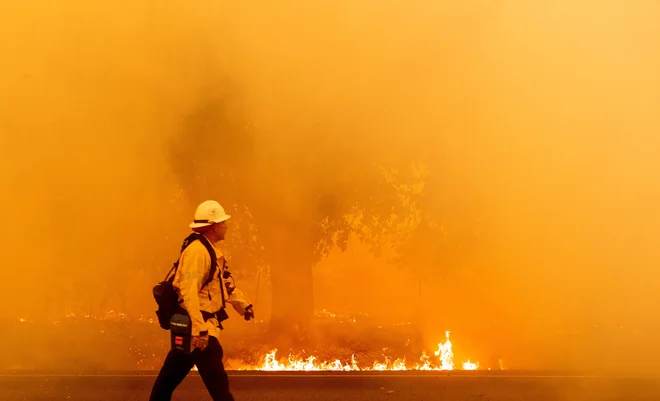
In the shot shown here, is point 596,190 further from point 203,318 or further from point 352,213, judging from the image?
point 203,318

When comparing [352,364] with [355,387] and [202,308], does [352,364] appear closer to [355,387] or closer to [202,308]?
[355,387]

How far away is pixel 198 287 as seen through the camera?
2814 millimetres

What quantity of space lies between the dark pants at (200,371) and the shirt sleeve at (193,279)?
0.16 m

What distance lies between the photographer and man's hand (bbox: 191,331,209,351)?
2744 millimetres

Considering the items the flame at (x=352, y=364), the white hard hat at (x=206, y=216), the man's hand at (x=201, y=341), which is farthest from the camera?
the flame at (x=352, y=364)

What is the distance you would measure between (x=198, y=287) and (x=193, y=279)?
49 mm

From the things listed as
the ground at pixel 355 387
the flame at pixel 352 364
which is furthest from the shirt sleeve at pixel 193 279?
the flame at pixel 352 364

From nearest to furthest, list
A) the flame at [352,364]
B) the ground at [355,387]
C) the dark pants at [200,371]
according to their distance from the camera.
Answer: the dark pants at [200,371] → the ground at [355,387] → the flame at [352,364]

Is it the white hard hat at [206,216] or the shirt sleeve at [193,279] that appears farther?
the white hard hat at [206,216]

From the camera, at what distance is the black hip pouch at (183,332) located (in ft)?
9.11

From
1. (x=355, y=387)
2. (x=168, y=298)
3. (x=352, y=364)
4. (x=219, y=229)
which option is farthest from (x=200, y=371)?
(x=352, y=364)

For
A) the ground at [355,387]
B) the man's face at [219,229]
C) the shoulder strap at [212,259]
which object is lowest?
the ground at [355,387]

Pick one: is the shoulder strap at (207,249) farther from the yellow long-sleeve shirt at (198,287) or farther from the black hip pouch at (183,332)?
the black hip pouch at (183,332)

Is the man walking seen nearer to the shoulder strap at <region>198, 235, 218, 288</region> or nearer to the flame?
the shoulder strap at <region>198, 235, 218, 288</region>
